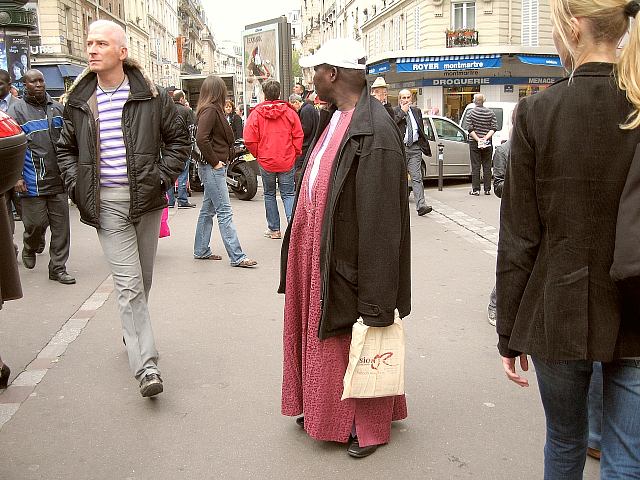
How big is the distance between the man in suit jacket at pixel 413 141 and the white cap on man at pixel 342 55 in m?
8.76

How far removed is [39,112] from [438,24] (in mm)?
32973

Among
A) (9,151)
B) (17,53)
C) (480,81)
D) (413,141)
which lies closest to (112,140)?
(9,151)

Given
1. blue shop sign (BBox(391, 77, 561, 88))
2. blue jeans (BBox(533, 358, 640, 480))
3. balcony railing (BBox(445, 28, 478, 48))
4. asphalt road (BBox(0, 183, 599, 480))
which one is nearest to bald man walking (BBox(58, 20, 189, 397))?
asphalt road (BBox(0, 183, 599, 480))

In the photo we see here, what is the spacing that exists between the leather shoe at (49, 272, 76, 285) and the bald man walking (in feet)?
10.9

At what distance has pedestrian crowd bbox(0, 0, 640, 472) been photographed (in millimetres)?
2121

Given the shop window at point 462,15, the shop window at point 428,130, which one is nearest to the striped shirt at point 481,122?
the shop window at point 428,130

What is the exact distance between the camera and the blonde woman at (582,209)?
6.92 feet

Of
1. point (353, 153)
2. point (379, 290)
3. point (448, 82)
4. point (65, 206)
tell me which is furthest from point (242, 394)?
point (448, 82)

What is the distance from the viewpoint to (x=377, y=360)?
343 cm

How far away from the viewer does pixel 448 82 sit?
124 feet

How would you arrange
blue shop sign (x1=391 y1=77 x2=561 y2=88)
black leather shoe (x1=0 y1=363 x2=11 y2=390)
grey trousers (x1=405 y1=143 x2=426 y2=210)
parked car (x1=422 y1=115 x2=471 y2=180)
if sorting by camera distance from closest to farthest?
black leather shoe (x1=0 y1=363 x2=11 y2=390) < grey trousers (x1=405 y1=143 x2=426 y2=210) < parked car (x1=422 y1=115 x2=471 y2=180) < blue shop sign (x1=391 y1=77 x2=561 y2=88)

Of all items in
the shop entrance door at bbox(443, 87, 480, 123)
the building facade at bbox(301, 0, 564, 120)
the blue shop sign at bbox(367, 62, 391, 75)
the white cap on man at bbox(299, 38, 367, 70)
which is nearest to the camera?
the white cap on man at bbox(299, 38, 367, 70)

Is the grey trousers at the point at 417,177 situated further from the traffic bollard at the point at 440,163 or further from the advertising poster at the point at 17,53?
the advertising poster at the point at 17,53

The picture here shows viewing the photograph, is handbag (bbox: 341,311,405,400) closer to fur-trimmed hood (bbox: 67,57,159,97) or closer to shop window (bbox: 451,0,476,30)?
Answer: fur-trimmed hood (bbox: 67,57,159,97)
